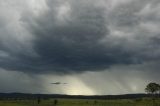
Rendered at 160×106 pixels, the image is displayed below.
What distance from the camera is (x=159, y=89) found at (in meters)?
194

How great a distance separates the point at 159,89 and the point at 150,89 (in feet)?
18.2

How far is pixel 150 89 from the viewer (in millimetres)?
194250
